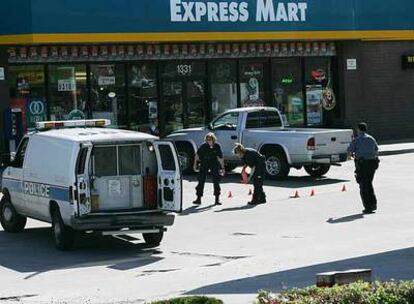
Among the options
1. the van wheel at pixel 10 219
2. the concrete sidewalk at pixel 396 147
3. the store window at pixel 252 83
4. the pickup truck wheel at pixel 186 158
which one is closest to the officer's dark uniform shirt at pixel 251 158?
the van wheel at pixel 10 219

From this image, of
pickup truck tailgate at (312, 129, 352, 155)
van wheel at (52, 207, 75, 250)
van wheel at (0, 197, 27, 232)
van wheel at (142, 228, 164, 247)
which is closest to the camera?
van wheel at (52, 207, 75, 250)

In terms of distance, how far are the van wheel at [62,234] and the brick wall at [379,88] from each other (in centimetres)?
2103

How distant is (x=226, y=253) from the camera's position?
14672mm

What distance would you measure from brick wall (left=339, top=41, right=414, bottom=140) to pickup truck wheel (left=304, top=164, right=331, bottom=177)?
949 centimetres

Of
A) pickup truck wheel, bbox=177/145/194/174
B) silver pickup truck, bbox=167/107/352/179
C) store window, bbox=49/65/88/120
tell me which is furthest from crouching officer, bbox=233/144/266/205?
store window, bbox=49/65/88/120

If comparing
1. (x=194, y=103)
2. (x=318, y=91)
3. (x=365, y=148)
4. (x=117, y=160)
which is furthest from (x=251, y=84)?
(x=117, y=160)

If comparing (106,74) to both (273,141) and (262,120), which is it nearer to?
(262,120)

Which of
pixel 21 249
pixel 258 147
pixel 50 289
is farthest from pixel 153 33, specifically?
pixel 50 289

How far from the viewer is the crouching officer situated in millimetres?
20422

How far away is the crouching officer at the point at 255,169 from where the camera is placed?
20422mm

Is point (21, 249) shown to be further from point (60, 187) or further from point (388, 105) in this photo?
point (388, 105)

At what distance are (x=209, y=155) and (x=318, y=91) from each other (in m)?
15.0

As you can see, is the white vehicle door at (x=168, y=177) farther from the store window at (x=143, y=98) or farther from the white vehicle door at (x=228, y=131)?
the store window at (x=143, y=98)

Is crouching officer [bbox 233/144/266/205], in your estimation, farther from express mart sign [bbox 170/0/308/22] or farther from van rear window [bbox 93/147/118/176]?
express mart sign [bbox 170/0/308/22]
